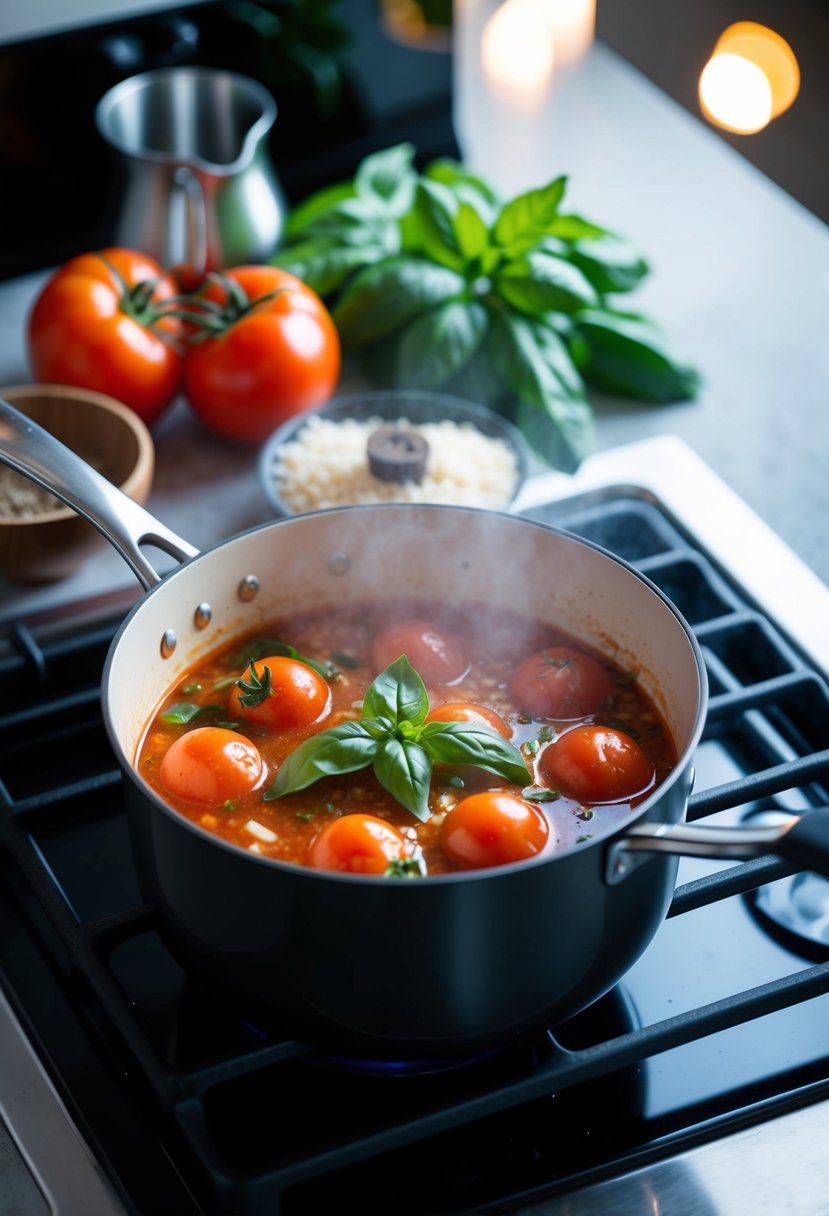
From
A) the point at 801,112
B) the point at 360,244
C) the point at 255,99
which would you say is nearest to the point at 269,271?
the point at 360,244

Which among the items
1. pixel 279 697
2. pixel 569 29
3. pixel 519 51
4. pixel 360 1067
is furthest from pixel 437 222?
pixel 569 29

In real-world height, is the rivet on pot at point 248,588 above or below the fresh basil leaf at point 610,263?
below

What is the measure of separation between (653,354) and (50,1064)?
3.56 ft

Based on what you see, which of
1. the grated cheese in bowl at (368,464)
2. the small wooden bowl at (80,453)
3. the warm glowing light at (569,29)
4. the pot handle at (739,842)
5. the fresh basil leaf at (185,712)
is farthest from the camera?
the warm glowing light at (569,29)

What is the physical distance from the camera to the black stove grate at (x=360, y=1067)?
2.76ft

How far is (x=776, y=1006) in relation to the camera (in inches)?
35.3

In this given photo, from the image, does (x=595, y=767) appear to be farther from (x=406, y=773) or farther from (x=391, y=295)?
(x=391, y=295)

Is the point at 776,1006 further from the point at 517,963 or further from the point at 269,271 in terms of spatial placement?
the point at 269,271

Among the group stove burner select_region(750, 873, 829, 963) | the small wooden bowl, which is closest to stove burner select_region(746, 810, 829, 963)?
stove burner select_region(750, 873, 829, 963)

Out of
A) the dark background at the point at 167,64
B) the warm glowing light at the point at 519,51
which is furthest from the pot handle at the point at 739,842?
the warm glowing light at the point at 519,51

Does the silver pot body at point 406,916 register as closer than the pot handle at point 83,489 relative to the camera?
Yes

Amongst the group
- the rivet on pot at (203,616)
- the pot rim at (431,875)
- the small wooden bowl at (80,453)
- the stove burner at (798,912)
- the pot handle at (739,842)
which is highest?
the pot handle at (739,842)

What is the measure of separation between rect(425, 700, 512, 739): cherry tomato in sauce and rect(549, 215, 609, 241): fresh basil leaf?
0.75 m

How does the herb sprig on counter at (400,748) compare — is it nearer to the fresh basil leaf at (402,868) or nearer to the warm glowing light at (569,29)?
the fresh basil leaf at (402,868)
